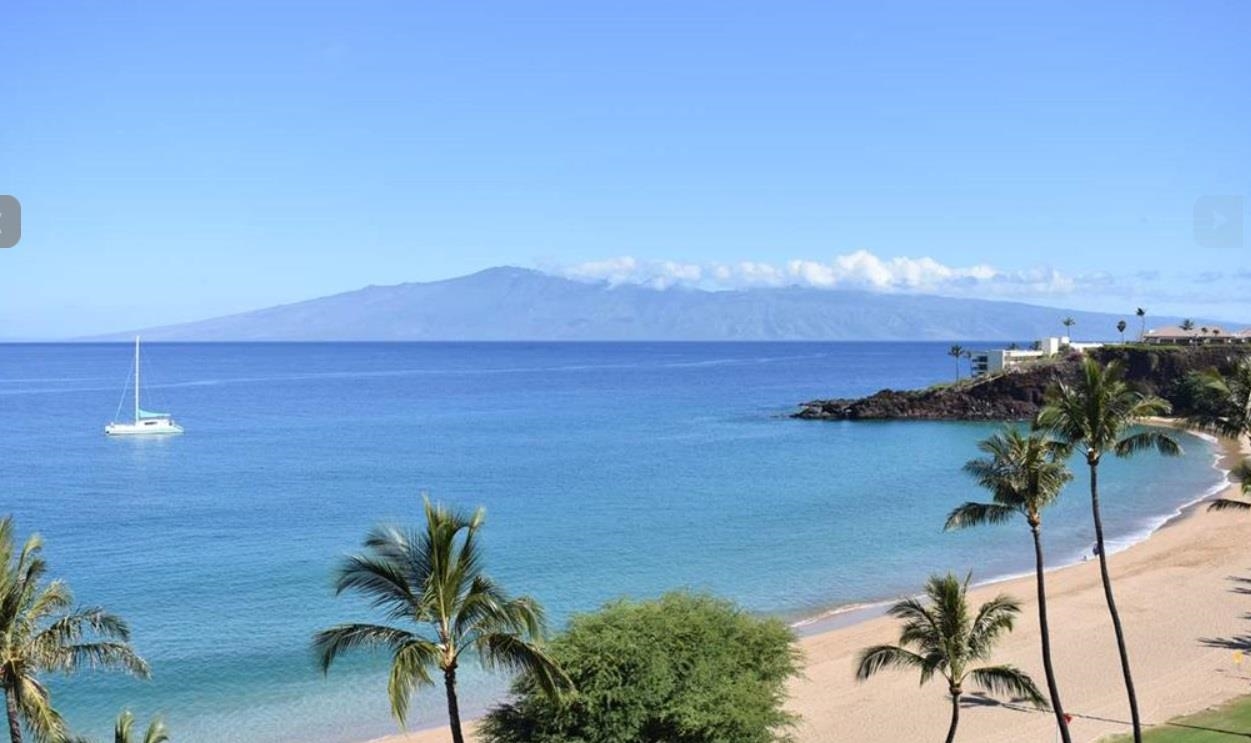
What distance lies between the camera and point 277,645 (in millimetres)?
36438

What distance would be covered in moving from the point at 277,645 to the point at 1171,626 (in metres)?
30.3

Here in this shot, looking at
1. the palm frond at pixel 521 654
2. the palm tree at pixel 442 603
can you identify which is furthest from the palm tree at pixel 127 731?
the palm frond at pixel 521 654

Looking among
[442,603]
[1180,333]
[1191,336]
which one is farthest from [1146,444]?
[1180,333]

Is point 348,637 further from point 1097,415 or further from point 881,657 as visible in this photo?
point 1097,415

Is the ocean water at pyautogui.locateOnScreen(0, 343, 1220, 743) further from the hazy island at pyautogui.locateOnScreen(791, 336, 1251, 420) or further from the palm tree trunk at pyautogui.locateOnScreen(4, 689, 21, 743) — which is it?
the palm tree trunk at pyautogui.locateOnScreen(4, 689, 21, 743)

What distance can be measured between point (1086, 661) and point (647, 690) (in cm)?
2032

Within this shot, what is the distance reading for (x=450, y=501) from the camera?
64.9 m

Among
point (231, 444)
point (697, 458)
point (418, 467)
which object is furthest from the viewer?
point (231, 444)

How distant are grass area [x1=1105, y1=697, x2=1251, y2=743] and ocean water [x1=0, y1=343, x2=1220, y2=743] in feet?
50.5

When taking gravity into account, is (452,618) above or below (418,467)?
above

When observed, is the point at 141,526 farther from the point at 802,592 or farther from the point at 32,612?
the point at 32,612

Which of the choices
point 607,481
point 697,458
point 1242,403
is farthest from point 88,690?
point 697,458

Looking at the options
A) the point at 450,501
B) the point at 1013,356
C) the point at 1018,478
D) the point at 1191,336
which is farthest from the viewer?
the point at 1191,336

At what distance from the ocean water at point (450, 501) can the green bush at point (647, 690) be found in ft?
35.4
